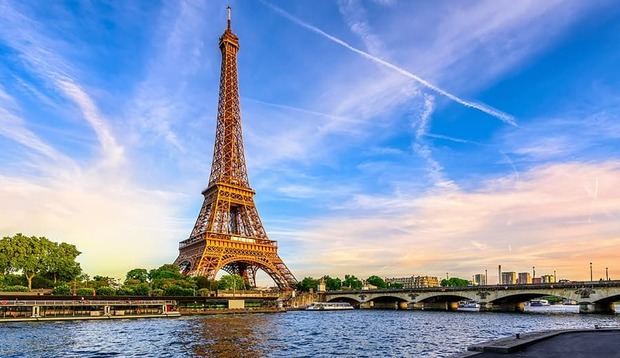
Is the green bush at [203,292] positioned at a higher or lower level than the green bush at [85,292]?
lower

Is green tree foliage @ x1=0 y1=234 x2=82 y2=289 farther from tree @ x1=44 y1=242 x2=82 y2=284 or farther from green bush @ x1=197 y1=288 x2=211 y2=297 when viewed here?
green bush @ x1=197 y1=288 x2=211 y2=297

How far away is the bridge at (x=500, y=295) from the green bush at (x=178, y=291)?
62.3 meters

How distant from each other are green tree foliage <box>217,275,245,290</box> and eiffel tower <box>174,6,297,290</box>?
3.67 metres

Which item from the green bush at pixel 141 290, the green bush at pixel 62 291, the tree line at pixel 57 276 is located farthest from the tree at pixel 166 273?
the green bush at pixel 62 291

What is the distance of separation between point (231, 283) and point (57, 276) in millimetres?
43659

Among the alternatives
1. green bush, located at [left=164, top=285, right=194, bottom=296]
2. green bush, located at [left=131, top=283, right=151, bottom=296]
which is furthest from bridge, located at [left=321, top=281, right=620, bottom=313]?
green bush, located at [left=131, top=283, right=151, bottom=296]

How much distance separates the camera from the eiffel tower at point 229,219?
125 m

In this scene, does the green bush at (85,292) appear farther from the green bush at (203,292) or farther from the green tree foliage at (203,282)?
the green tree foliage at (203,282)

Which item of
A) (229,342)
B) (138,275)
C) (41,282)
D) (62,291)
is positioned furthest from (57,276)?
(229,342)

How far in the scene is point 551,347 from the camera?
25078 millimetres

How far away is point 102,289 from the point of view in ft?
359

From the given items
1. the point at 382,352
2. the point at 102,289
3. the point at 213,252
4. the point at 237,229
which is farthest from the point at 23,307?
the point at 237,229

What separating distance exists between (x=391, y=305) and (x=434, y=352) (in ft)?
441

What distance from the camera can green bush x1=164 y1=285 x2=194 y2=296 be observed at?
353 feet
